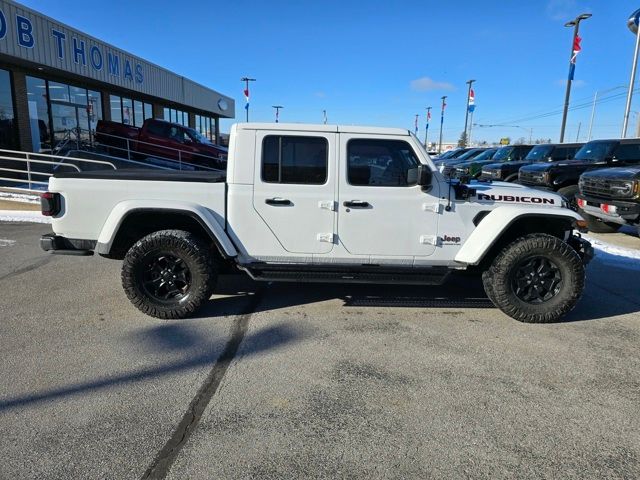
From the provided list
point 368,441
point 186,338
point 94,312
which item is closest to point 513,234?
point 368,441

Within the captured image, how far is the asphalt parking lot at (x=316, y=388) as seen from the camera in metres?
2.50

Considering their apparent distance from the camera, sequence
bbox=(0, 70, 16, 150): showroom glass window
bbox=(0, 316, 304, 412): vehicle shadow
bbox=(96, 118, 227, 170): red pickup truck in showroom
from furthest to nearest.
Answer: bbox=(96, 118, 227, 170): red pickup truck in showroom → bbox=(0, 70, 16, 150): showroom glass window → bbox=(0, 316, 304, 412): vehicle shadow

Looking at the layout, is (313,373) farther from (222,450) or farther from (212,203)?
(212,203)

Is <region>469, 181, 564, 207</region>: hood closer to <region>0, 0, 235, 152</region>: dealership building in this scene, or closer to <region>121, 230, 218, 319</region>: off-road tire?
<region>121, 230, 218, 319</region>: off-road tire

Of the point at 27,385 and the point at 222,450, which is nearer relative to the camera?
the point at 222,450

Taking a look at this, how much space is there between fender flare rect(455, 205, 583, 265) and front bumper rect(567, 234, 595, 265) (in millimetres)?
342

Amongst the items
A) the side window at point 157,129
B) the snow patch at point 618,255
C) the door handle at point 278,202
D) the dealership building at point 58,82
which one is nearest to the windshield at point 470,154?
Result: the side window at point 157,129

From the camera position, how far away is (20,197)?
10836mm

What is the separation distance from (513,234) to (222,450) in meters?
3.52

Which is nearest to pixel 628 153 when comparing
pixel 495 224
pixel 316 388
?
pixel 495 224

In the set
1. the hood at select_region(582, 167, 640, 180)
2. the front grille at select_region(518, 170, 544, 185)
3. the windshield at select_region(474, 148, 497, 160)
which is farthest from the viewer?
the windshield at select_region(474, 148, 497, 160)

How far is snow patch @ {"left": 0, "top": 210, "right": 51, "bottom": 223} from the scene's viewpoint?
9.68 m

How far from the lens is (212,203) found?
4.38m

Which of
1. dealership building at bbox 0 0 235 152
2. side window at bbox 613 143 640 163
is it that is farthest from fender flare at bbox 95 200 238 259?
dealership building at bbox 0 0 235 152
